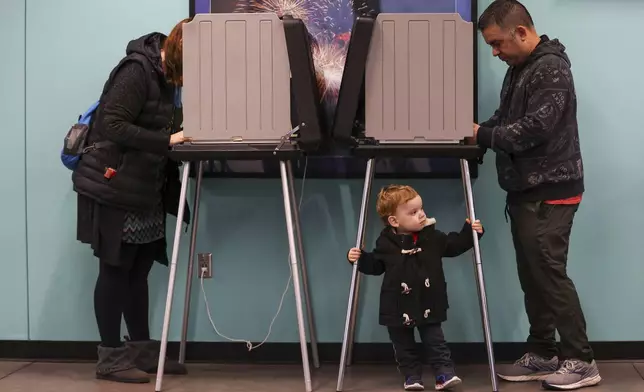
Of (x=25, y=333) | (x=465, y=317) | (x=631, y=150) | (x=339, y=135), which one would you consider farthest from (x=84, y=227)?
(x=631, y=150)

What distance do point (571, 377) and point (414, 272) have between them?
2.09ft

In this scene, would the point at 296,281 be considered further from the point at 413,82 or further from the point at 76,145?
the point at 76,145

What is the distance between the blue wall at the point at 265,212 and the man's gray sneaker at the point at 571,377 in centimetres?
43

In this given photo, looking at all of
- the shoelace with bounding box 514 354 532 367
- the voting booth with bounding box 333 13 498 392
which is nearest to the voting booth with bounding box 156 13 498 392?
the voting booth with bounding box 333 13 498 392

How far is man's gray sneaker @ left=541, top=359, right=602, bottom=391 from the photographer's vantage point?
2.58 meters

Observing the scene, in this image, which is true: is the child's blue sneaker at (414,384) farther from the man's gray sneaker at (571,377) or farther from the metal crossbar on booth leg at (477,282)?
the man's gray sneaker at (571,377)

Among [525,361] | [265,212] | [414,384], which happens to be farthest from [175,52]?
[525,361]

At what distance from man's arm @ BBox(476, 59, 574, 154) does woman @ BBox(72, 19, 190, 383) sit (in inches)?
41.1

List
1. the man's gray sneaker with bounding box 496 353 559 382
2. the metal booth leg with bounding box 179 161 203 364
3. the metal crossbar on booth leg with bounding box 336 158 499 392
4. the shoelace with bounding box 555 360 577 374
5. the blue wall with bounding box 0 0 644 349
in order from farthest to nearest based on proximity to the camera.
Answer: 1. the blue wall with bounding box 0 0 644 349
2. the metal booth leg with bounding box 179 161 203 364
3. the man's gray sneaker with bounding box 496 353 559 382
4. the shoelace with bounding box 555 360 577 374
5. the metal crossbar on booth leg with bounding box 336 158 499 392

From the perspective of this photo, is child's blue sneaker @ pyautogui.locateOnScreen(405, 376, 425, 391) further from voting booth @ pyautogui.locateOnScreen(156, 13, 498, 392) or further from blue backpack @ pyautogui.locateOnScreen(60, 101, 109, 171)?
blue backpack @ pyautogui.locateOnScreen(60, 101, 109, 171)

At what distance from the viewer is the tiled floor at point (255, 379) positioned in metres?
2.66

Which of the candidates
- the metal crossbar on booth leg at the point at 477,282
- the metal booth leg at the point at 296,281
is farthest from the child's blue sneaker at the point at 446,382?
the metal booth leg at the point at 296,281

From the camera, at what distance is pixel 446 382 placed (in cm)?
256

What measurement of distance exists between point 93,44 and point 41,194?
641mm
